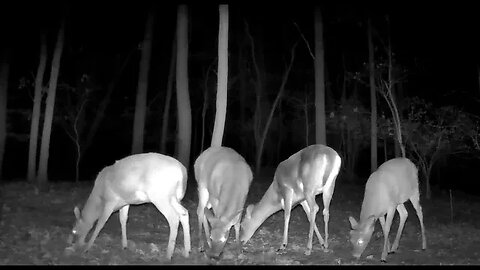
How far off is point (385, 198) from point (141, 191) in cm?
519

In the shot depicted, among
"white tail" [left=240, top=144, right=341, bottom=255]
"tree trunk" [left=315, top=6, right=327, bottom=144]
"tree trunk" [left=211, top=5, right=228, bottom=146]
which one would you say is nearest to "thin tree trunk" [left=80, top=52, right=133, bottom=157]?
"tree trunk" [left=315, top=6, right=327, bottom=144]

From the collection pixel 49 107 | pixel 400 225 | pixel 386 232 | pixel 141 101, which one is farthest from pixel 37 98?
pixel 386 232

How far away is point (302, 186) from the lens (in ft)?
37.6

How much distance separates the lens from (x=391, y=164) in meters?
11.8

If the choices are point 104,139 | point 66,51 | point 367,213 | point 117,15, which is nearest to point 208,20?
point 117,15

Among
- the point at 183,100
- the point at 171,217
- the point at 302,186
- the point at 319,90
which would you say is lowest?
the point at 171,217

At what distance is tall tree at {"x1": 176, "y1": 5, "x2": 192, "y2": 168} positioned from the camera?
1739 centimetres

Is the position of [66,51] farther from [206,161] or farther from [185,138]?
[206,161]

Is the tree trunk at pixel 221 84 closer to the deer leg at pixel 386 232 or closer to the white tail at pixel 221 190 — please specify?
the white tail at pixel 221 190

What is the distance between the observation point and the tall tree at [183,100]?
57.1 feet

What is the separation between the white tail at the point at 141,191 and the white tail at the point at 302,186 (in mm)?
2423

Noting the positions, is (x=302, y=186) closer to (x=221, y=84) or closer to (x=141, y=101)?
(x=221, y=84)

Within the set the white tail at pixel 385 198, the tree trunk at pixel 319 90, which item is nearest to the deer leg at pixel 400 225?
the white tail at pixel 385 198

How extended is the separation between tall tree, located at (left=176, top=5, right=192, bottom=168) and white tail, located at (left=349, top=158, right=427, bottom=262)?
7.20 metres
